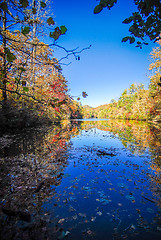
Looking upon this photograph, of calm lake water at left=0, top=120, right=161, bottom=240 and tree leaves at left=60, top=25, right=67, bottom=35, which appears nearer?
tree leaves at left=60, top=25, right=67, bottom=35

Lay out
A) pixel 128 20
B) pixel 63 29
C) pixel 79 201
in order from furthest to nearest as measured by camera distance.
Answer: pixel 79 201, pixel 128 20, pixel 63 29

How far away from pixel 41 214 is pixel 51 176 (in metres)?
1.57

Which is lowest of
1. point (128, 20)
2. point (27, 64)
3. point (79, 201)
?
point (79, 201)

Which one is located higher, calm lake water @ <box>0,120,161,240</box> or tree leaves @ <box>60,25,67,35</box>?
tree leaves @ <box>60,25,67,35</box>

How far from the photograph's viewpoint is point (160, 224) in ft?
6.72

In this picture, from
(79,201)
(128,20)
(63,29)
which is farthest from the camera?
(79,201)

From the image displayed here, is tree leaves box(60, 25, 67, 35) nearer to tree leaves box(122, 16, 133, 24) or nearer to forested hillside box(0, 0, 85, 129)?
forested hillside box(0, 0, 85, 129)

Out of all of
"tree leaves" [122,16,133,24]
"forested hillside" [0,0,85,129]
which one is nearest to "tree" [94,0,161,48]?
"tree leaves" [122,16,133,24]

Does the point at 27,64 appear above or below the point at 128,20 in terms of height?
below

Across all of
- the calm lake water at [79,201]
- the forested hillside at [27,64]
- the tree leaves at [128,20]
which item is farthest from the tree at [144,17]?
the calm lake water at [79,201]

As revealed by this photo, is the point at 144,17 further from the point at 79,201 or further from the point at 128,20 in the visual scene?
the point at 79,201

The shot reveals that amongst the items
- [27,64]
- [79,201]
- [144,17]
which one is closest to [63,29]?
[27,64]

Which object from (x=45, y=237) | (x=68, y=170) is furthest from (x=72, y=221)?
(x=68, y=170)

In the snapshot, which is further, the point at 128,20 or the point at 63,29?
the point at 128,20
